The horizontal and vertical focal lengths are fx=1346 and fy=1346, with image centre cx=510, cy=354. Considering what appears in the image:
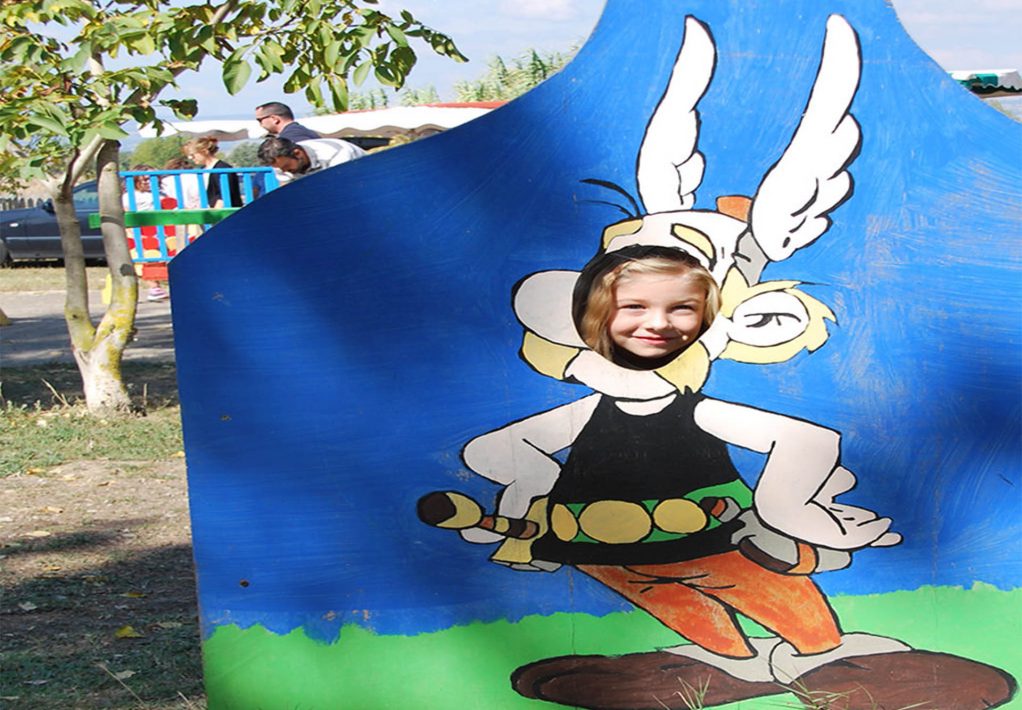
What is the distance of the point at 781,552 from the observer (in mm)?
2582

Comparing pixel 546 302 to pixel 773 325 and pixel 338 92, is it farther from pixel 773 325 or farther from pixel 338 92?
pixel 338 92

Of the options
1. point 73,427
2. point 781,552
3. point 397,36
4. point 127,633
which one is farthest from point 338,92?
point 781,552

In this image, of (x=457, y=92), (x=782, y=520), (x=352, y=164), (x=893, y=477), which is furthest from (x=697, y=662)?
(x=457, y=92)

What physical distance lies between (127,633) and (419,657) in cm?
162

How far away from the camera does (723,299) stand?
2.52 metres

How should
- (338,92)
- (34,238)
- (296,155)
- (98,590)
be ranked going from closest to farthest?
(98,590) → (338,92) → (296,155) → (34,238)

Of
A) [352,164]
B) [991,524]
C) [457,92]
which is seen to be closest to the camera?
[352,164]

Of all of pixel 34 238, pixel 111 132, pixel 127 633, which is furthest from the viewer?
pixel 34 238

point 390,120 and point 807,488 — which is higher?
point 807,488

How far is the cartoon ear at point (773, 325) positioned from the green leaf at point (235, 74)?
127 inches

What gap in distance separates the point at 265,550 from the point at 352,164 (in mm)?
736

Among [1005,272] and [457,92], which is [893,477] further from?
[457,92]

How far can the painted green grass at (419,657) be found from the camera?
2549 mm

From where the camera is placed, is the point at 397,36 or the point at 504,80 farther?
the point at 504,80
